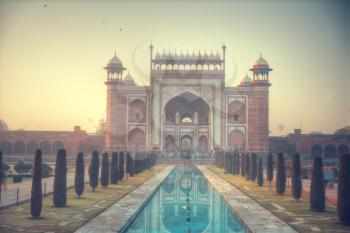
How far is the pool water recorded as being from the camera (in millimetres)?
11164

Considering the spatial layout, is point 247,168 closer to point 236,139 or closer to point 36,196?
point 36,196

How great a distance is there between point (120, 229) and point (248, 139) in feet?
112

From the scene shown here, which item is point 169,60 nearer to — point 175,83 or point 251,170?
point 175,83

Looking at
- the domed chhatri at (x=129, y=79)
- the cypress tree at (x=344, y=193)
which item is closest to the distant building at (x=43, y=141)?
the domed chhatri at (x=129, y=79)

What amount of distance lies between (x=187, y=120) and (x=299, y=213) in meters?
38.5

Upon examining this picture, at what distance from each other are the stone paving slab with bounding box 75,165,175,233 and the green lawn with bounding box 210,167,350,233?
3788 mm

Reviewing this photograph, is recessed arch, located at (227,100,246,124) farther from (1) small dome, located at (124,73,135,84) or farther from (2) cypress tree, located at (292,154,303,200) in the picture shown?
(2) cypress tree, located at (292,154,303,200)

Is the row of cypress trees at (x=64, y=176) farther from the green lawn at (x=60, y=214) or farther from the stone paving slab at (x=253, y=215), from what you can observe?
the stone paving slab at (x=253, y=215)

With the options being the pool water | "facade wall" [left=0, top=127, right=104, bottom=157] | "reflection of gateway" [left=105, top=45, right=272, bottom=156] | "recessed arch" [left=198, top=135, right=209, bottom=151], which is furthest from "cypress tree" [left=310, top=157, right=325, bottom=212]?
"facade wall" [left=0, top=127, right=104, bottom=157]

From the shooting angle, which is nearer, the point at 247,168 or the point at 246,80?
the point at 247,168

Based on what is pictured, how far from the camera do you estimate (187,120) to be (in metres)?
50.9

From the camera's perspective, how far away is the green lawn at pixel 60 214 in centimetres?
1004

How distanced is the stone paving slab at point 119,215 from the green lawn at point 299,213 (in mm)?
3788

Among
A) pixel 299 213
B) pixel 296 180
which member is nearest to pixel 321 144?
pixel 296 180
